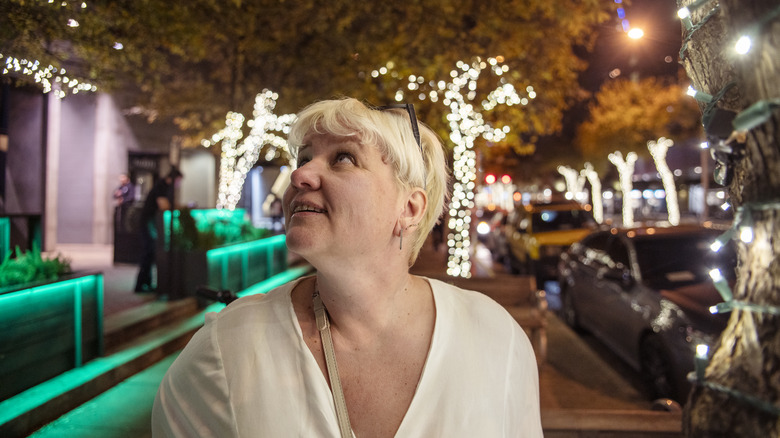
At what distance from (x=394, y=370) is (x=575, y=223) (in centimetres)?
1316

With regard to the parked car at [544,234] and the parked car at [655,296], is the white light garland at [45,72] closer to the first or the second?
the parked car at [655,296]

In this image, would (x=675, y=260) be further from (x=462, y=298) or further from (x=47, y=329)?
(x=47, y=329)

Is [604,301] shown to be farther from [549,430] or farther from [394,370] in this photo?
[394,370]

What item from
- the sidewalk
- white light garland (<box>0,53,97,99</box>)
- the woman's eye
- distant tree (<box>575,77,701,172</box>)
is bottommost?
the sidewalk

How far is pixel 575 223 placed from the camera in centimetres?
1381

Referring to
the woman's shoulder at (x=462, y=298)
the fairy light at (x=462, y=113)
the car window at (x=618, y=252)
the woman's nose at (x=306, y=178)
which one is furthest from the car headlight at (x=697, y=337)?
the fairy light at (x=462, y=113)

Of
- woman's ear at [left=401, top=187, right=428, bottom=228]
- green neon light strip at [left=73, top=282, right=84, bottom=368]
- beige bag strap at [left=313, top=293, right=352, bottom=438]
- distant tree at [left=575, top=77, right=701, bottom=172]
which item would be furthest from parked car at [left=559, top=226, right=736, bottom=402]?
distant tree at [left=575, top=77, right=701, bottom=172]

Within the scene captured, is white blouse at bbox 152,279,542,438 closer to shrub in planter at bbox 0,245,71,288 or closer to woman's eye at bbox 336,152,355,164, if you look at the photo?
woman's eye at bbox 336,152,355,164

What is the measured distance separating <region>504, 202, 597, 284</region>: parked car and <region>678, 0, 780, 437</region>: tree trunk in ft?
38.0

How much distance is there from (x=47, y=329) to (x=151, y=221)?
4.70 metres

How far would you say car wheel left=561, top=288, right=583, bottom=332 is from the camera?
8297mm

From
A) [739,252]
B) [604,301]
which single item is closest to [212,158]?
[604,301]

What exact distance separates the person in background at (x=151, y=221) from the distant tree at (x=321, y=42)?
158 cm

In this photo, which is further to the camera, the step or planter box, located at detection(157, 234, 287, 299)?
planter box, located at detection(157, 234, 287, 299)
